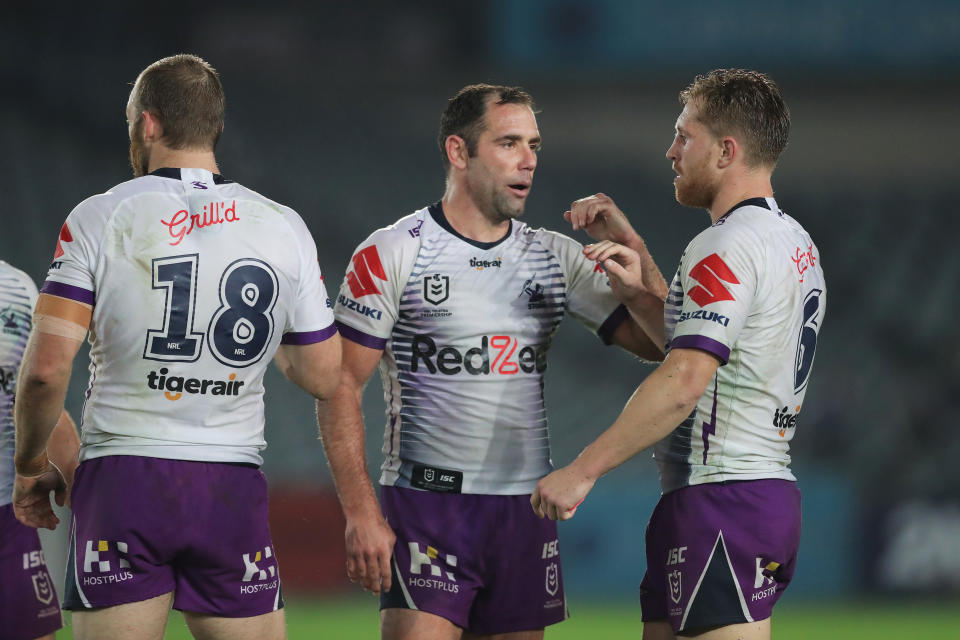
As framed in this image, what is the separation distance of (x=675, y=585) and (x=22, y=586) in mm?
2396

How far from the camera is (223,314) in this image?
3539 mm

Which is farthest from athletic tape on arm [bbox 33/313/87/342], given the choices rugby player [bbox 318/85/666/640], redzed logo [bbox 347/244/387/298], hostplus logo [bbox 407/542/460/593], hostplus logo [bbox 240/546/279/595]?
hostplus logo [bbox 407/542/460/593]

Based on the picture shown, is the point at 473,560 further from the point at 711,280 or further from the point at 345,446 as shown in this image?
the point at 711,280

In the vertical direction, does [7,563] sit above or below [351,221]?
below

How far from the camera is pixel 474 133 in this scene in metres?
4.75

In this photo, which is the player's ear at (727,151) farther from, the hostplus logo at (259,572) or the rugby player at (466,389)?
the hostplus logo at (259,572)

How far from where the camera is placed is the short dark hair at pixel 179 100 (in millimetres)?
3639

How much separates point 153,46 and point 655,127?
7926 mm

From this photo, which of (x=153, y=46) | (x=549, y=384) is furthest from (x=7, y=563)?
(x=153, y=46)

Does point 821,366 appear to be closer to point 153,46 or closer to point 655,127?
point 655,127

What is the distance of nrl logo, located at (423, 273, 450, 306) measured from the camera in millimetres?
4504

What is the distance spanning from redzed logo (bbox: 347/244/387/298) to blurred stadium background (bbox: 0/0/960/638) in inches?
310

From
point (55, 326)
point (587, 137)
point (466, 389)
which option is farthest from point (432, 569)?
point (587, 137)

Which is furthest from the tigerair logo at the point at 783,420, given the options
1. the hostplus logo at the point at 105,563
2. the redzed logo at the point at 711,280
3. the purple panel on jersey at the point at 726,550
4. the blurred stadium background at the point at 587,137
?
the blurred stadium background at the point at 587,137
